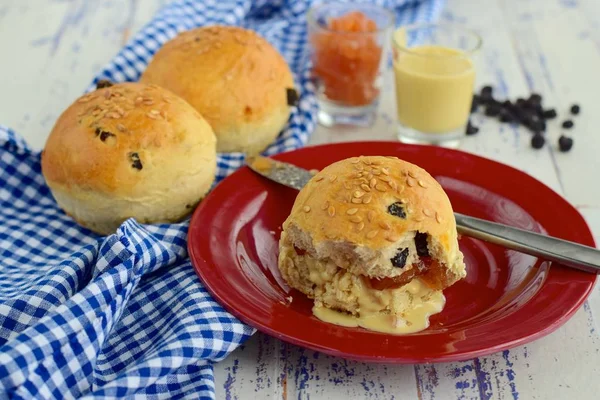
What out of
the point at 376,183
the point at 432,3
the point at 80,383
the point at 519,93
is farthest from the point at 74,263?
the point at 432,3

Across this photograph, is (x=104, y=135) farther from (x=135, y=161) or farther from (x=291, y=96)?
(x=291, y=96)

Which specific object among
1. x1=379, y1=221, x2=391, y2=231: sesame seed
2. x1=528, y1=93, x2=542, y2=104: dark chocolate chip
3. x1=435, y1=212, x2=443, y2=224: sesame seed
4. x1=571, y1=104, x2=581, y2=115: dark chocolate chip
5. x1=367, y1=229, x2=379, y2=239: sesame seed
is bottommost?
x1=571, y1=104, x2=581, y2=115: dark chocolate chip

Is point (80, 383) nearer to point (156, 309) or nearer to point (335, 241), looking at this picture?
point (156, 309)

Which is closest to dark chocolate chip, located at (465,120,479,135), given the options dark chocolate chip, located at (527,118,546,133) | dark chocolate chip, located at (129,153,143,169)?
dark chocolate chip, located at (527,118,546,133)

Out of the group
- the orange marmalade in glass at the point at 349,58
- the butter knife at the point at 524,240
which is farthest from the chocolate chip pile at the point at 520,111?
the butter knife at the point at 524,240

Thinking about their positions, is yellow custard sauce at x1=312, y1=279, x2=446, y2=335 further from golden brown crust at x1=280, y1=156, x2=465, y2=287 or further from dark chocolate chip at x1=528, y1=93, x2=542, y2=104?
dark chocolate chip at x1=528, y1=93, x2=542, y2=104

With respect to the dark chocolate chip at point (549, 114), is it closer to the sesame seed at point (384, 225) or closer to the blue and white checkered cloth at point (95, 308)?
the blue and white checkered cloth at point (95, 308)
